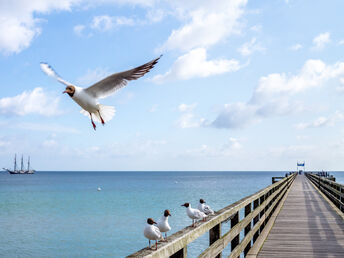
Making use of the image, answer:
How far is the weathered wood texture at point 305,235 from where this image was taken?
7.82 m

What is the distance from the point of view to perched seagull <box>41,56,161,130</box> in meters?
6.21

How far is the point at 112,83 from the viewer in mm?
7316

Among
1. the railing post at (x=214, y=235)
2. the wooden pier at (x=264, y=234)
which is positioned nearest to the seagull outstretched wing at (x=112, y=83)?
the wooden pier at (x=264, y=234)

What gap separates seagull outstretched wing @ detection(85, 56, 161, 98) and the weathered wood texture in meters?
4.02

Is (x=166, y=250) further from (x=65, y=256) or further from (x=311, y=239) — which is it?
(x=65, y=256)

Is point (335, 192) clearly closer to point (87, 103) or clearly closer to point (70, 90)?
point (87, 103)

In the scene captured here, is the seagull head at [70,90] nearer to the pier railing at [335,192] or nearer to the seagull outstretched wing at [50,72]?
the seagull outstretched wing at [50,72]

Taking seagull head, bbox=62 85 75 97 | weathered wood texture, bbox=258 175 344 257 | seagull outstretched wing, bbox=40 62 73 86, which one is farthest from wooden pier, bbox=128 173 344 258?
seagull outstretched wing, bbox=40 62 73 86

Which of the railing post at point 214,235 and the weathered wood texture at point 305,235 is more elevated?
the railing post at point 214,235

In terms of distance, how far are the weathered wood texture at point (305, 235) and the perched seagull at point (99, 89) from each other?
3.95m

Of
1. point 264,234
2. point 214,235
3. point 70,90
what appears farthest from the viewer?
point 264,234

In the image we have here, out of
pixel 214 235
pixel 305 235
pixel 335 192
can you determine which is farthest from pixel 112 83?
pixel 335 192

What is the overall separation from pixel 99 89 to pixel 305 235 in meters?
6.12

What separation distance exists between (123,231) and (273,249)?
27879 mm
